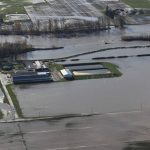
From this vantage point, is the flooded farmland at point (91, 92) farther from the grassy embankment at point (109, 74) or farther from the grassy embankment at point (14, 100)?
the grassy embankment at point (109, 74)

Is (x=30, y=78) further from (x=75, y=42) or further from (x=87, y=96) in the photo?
(x=75, y=42)

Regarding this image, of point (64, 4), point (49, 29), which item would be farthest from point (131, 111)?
point (64, 4)

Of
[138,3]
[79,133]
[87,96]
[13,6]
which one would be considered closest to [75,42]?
[87,96]

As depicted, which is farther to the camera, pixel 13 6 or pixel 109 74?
pixel 13 6

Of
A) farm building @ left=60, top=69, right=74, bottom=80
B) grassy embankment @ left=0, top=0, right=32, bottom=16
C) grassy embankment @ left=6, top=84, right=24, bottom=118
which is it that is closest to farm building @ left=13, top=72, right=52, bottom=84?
grassy embankment @ left=6, top=84, right=24, bottom=118

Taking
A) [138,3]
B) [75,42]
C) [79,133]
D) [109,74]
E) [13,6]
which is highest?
[13,6]

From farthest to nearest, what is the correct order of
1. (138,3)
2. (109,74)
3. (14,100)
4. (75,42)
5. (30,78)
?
1. (138,3)
2. (75,42)
3. (109,74)
4. (30,78)
5. (14,100)

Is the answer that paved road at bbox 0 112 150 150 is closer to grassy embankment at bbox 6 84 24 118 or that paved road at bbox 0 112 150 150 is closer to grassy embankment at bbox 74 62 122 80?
grassy embankment at bbox 6 84 24 118

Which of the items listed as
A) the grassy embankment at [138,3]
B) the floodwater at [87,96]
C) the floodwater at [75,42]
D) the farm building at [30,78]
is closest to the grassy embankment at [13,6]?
the floodwater at [75,42]
